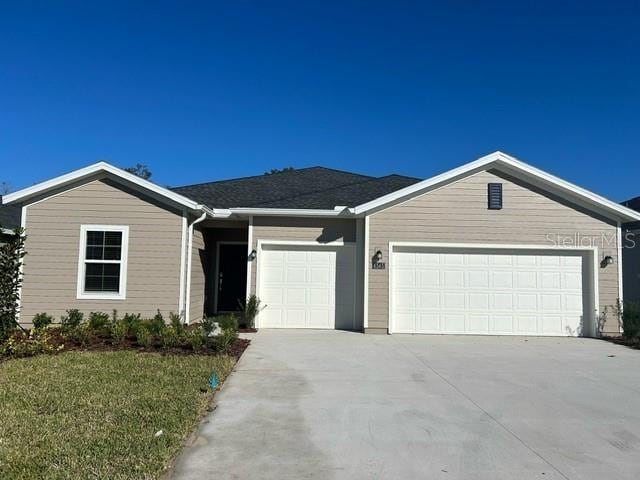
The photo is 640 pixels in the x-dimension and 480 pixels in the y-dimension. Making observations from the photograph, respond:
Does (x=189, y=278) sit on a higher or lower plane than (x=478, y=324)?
higher

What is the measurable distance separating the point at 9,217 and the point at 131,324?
284 inches

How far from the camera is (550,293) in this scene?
11641mm

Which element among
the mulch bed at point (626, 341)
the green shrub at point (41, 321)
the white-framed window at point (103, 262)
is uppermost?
the white-framed window at point (103, 262)

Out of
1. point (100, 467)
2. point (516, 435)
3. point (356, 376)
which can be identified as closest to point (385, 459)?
point (516, 435)

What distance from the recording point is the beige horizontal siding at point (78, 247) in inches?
429

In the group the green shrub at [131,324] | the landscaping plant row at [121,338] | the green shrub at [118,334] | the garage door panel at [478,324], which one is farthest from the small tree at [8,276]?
the garage door panel at [478,324]

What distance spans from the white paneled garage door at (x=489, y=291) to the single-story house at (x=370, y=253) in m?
0.02

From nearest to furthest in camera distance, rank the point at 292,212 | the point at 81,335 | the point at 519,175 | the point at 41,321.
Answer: the point at 81,335 → the point at 41,321 → the point at 519,175 → the point at 292,212

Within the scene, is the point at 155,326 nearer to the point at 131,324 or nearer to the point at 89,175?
the point at 131,324

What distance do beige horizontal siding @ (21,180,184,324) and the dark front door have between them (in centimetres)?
322

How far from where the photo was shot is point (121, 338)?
353 inches

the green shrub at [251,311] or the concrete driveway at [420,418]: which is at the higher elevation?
the green shrub at [251,311]

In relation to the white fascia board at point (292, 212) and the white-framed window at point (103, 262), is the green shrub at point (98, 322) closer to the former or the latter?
the white-framed window at point (103, 262)

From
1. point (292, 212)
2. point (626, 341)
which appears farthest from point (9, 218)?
point (626, 341)
